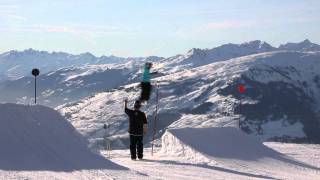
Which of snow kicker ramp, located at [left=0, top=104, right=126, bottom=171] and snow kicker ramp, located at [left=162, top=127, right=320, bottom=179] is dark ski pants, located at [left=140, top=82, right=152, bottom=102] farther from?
snow kicker ramp, located at [left=0, top=104, right=126, bottom=171]

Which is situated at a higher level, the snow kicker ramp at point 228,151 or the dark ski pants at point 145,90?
the dark ski pants at point 145,90

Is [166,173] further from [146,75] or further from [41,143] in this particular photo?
[146,75]

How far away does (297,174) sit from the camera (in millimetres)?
20156

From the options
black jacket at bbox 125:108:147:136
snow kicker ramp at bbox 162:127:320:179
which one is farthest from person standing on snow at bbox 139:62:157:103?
black jacket at bbox 125:108:147:136

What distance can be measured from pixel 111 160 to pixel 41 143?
8.55 ft

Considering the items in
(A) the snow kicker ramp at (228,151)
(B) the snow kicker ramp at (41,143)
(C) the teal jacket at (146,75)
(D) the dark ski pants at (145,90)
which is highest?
(C) the teal jacket at (146,75)

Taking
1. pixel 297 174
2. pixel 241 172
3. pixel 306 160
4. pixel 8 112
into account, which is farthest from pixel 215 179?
pixel 306 160

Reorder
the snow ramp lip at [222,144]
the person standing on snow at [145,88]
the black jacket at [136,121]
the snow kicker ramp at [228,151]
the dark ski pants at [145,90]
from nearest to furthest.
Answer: the black jacket at [136,121], the snow kicker ramp at [228,151], the snow ramp lip at [222,144], the person standing on snow at [145,88], the dark ski pants at [145,90]

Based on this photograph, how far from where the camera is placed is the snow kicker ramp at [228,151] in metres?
21.0

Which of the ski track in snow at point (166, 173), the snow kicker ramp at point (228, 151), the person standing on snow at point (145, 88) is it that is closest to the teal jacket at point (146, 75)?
the person standing on snow at point (145, 88)

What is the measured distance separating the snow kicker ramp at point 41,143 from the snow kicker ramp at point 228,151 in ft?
15.8

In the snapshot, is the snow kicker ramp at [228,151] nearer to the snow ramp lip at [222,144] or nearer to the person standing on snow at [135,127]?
the snow ramp lip at [222,144]

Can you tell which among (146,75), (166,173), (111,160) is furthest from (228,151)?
(166,173)

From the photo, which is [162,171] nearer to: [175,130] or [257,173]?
[257,173]
